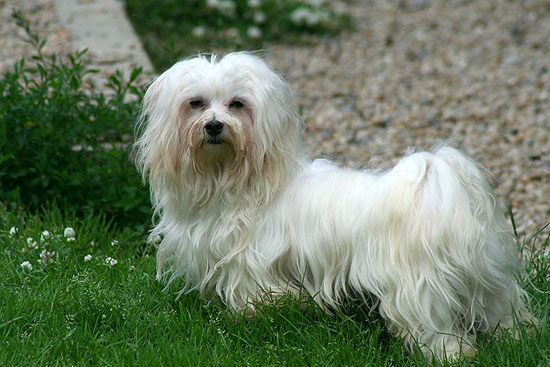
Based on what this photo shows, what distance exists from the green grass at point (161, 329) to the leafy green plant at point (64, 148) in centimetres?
78

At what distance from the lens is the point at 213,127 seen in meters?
3.17

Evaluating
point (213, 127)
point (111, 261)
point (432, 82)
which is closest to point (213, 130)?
point (213, 127)

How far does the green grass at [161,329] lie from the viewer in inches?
124

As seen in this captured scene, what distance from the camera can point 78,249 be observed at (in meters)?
4.19

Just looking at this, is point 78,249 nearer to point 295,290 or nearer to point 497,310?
point 295,290

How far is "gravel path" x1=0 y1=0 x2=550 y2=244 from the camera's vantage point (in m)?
5.93

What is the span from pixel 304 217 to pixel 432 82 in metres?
4.61

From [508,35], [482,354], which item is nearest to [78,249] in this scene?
[482,354]

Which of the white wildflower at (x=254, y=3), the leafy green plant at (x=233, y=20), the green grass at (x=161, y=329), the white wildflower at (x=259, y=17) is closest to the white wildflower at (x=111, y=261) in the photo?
the green grass at (x=161, y=329)

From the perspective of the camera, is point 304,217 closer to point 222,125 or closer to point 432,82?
point 222,125

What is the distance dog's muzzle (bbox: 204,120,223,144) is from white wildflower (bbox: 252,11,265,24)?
5.87 metres

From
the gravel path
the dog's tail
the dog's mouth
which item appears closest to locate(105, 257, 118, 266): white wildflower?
the dog's mouth

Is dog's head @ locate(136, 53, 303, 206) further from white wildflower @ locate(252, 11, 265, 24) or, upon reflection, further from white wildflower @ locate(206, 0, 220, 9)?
white wildflower @ locate(206, 0, 220, 9)

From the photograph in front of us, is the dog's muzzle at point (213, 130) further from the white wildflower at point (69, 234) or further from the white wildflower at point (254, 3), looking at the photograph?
the white wildflower at point (254, 3)
